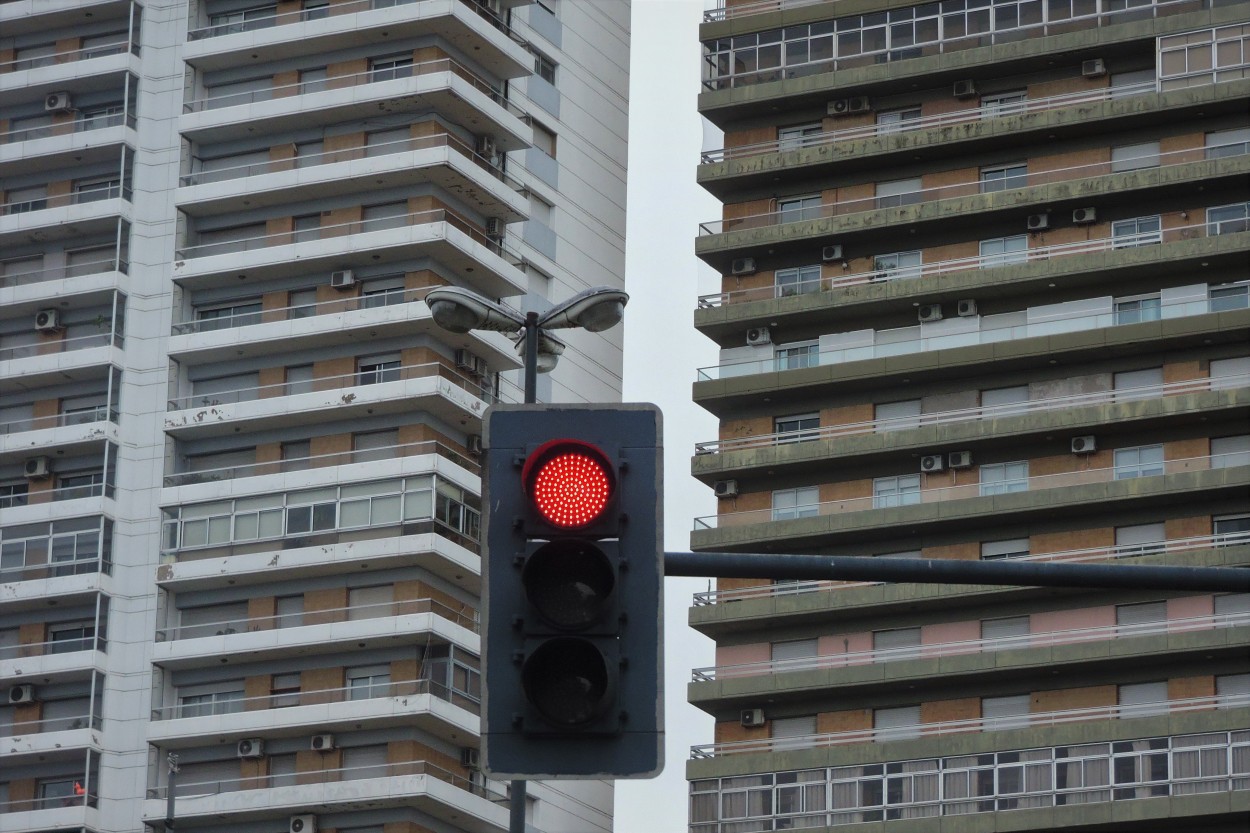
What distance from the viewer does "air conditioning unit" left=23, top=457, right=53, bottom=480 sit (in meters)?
84.7

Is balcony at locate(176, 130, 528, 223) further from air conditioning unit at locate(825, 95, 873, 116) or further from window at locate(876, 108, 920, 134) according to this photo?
window at locate(876, 108, 920, 134)

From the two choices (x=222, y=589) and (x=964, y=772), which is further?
(x=222, y=589)

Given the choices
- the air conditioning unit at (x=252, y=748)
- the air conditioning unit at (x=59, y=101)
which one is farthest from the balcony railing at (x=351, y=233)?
the air conditioning unit at (x=252, y=748)

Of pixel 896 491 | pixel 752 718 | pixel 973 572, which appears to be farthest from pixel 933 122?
pixel 973 572

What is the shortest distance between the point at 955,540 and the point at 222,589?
23683mm


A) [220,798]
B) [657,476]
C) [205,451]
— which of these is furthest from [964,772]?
[657,476]

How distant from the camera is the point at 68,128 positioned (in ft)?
290

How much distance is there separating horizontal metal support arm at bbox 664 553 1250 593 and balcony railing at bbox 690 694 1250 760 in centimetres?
6061

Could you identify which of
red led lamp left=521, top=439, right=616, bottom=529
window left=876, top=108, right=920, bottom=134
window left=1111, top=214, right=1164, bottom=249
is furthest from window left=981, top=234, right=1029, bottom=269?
red led lamp left=521, top=439, right=616, bottom=529

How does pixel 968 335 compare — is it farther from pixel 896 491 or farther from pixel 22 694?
pixel 22 694

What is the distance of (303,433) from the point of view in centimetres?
8200

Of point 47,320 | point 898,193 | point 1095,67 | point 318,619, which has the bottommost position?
point 318,619

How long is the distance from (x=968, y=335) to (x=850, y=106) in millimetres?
9250

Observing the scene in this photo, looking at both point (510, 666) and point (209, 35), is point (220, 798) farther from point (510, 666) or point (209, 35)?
point (510, 666)
